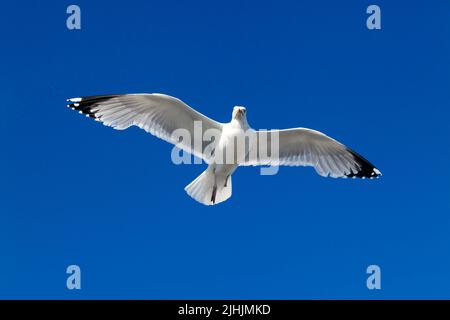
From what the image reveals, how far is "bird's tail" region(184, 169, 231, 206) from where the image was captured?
4.04 meters

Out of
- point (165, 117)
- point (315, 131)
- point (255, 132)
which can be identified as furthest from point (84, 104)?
point (315, 131)

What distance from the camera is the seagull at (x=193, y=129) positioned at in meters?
3.94

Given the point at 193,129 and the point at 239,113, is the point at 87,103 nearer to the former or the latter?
the point at 193,129

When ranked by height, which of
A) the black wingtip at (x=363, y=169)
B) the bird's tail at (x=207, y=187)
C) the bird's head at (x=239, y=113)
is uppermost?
the bird's head at (x=239, y=113)

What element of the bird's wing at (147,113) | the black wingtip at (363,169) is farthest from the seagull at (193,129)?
the black wingtip at (363,169)

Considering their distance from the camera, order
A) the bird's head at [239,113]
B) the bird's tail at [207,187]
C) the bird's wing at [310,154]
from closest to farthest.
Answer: the bird's head at [239,113] < the bird's tail at [207,187] < the bird's wing at [310,154]

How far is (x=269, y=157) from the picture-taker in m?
4.29

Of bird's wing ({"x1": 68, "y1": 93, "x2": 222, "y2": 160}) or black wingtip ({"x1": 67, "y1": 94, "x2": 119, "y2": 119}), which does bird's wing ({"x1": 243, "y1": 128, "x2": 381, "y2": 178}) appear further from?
black wingtip ({"x1": 67, "y1": 94, "x2": 119, "y2": 119})

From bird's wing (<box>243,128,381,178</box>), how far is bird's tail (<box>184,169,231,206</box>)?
0.26m

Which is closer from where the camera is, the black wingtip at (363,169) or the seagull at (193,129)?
the seagull at (193,129)

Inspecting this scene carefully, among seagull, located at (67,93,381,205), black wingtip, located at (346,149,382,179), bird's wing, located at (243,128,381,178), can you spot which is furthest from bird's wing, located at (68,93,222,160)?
black wingtip, located at (346,149,382,179)

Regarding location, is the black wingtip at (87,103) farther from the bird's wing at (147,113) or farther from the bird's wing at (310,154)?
the bird's wing at (310,154)

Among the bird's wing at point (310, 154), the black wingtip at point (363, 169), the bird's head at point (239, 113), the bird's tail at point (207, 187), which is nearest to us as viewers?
the bird's head at point (239, 113)

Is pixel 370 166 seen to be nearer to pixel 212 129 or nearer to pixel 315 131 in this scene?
pixel 315 131
